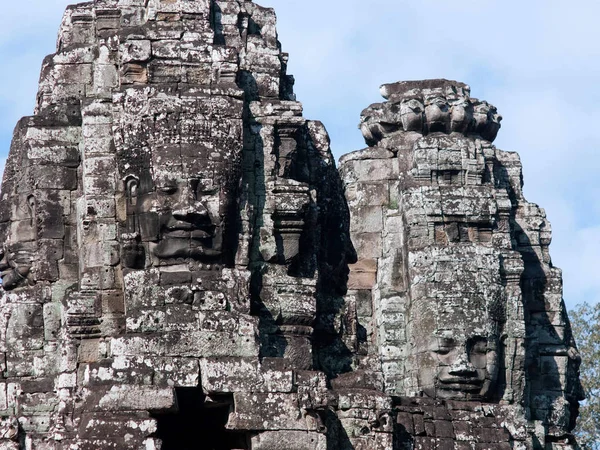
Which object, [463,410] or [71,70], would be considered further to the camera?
[463,410]

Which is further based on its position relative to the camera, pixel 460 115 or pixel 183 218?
pixel 460 115

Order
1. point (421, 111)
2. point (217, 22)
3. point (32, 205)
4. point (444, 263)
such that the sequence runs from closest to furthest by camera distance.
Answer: point (32, 205) → point (217, 22) → point (444, 263) → point (421, 111)

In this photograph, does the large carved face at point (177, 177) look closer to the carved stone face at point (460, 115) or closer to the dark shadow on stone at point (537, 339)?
the carved stone face at point (460, 115)

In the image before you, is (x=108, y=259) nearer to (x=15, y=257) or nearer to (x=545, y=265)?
(x=15, y=257)

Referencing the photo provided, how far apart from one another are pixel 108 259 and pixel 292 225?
2334 millimetres

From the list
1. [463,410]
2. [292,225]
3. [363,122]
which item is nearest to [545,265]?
[363,122]

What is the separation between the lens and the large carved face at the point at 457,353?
126 ft

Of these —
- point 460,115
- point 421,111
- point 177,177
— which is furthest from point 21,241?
point 460,115

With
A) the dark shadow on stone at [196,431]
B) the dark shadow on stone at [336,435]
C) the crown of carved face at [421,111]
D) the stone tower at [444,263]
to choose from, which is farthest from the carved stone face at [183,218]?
the crown of carved face at [421,111]

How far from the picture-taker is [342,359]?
3039 cm

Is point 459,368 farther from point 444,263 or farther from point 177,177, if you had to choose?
point 177,177

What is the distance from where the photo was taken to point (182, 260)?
28.0 metres

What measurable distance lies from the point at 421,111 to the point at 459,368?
509 cm

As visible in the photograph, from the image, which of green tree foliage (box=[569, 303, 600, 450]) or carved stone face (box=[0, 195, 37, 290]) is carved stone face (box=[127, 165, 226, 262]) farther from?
green tree foliage (box=[569, 303, 600, 450])
